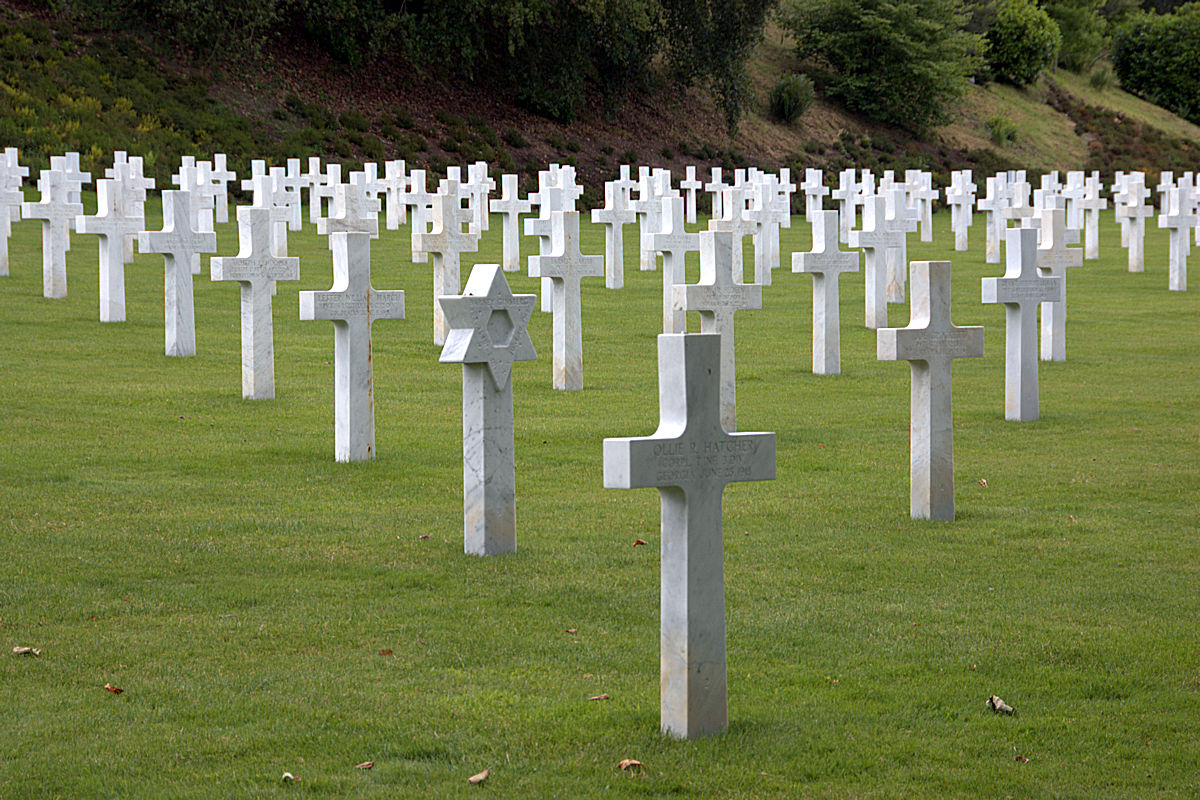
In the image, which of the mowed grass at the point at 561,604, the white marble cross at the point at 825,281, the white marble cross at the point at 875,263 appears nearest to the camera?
the mowed grass at the point at 561,604

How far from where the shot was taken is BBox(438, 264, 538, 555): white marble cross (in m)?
7.45

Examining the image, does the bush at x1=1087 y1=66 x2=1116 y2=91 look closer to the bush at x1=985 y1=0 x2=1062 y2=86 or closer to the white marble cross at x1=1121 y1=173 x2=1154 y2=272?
the bush at x1=985 y1=0 x2=1062 y2=86

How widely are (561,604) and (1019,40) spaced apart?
6202 centimetres

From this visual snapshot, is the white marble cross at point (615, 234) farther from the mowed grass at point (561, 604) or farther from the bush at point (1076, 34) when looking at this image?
the bush at point (1076, 34)

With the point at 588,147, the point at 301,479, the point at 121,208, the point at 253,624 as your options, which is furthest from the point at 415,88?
the point at 253,624

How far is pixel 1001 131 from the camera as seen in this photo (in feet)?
190

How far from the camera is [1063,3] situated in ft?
237

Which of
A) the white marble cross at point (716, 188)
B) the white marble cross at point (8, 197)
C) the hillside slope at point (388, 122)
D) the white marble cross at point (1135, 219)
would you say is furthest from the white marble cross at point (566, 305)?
the hillside slope at point (388, 122)

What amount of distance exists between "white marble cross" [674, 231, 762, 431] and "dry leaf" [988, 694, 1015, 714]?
5.93 meters

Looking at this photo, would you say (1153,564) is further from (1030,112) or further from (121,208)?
(1030,112)

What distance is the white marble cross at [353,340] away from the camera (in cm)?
966

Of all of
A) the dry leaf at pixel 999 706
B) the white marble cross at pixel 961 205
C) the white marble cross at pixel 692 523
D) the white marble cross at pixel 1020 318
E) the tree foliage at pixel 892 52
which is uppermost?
the tree foliage at pixel 892 52

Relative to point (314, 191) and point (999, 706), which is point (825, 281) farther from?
point (314, 191)

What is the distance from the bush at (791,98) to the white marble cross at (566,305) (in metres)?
40.1
